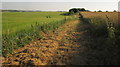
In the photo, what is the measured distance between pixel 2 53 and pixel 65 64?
212 cm

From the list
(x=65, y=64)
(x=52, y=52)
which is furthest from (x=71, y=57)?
(x=52, y=52)

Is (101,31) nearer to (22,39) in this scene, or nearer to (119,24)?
(119,24)

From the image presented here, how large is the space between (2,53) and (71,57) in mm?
2149

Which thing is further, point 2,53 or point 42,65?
point 2,53

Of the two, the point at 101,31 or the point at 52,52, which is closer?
the point at 52,52

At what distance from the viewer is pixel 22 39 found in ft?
17.0

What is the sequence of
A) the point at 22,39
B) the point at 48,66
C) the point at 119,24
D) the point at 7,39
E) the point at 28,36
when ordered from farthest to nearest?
the point at 28,36
the point at 22,39
the point at 7,39
the point at 119,24
the point at 48,66

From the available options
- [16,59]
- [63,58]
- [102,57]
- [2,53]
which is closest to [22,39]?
[2,53]

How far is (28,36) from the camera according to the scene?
5609 mm

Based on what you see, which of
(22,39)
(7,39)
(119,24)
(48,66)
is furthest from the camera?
(22,39)

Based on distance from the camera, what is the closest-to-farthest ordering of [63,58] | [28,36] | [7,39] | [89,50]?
1. [63,58]
2. [89,50]
3. [7,39]
4. [28,36]

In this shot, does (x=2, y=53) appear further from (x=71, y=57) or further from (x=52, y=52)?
(x=71, y=57)

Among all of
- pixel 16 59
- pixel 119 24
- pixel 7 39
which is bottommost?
pixel 16 59

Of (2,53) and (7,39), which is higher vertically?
(7,39)
